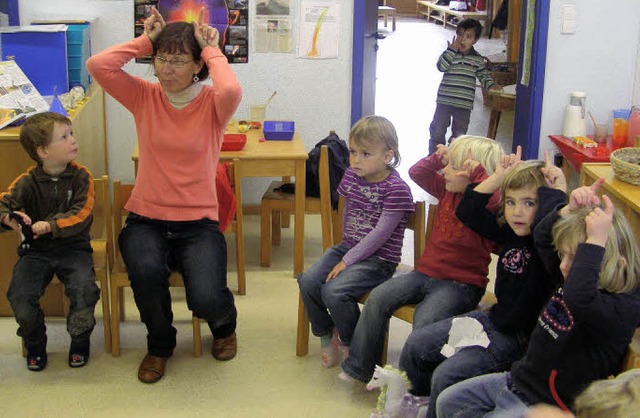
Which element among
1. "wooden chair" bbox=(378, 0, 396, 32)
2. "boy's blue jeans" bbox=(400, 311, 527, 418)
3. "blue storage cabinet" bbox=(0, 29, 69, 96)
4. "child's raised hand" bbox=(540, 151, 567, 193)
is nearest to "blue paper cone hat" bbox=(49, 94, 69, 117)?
"blue storage cabinet" bbox=(0, 29, 69, 96)

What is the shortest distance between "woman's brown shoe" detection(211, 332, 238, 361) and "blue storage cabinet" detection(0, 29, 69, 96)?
1520mm

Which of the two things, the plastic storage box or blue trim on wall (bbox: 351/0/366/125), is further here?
blue trim on wall (bbox: 351/0/366/125)

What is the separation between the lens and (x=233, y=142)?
4062 mm

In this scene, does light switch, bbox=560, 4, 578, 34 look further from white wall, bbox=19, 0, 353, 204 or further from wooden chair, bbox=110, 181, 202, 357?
wooden chair, bbox=110, 181, 202, 357

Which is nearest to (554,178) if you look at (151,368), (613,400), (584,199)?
(584,199)

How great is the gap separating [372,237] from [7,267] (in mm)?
1534

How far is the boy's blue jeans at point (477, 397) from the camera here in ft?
7.64

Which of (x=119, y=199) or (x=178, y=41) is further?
(x=119, y=199)

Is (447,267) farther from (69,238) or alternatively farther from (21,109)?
(21,109)

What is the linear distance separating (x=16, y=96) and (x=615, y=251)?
104 inches

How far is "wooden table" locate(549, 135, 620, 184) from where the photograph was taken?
4.36 meters

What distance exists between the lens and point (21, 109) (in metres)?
3.69

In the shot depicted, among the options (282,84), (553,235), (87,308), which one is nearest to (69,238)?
(87,308)

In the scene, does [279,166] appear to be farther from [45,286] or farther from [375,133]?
[45,286]
